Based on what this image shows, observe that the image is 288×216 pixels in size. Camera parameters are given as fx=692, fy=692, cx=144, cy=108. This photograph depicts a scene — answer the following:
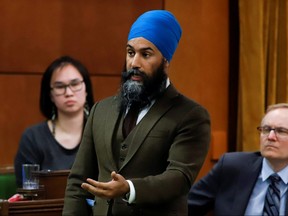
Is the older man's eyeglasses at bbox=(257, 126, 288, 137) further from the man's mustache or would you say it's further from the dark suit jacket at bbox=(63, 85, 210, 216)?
the man's mustache

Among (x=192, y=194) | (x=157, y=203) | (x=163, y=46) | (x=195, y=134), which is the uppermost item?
(x=163, y=46)

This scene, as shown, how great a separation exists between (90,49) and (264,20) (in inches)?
52.8

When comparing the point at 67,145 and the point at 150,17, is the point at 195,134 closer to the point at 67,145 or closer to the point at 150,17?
the point at 150,17

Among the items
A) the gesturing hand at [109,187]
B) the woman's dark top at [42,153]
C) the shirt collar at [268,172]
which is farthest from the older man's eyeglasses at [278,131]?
the gesturing hand at [109,187]

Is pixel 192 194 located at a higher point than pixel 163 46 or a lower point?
lower

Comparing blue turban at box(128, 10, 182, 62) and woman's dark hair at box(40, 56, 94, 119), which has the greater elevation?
blue turban at box(128, 10, 182, 62)

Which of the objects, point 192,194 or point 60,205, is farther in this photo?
point 192,194

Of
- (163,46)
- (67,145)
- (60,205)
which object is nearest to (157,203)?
(163,46)

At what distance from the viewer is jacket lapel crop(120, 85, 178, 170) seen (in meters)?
2.54

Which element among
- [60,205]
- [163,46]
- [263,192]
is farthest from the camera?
[263,192]

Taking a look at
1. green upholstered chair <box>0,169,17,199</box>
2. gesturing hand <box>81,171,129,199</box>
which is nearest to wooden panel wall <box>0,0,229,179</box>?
green upholstered chair <box>0,169,17,199</box>

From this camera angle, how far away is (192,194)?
3.82 metres

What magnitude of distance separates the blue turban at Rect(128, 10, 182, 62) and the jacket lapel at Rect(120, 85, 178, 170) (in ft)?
0.52

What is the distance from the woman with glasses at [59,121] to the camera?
4.13m
